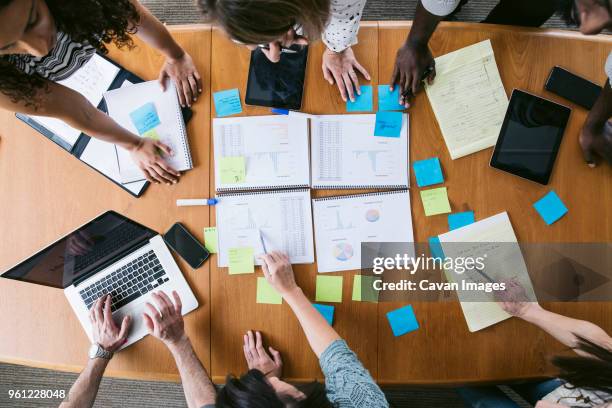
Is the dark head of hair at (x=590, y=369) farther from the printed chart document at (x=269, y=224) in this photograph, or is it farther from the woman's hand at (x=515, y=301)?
the printed chart document at (x=269, y=224)

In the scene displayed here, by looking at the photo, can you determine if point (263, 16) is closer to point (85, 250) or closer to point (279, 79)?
point (279, 79)

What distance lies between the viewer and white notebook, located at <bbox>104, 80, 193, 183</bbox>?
120 centimetres

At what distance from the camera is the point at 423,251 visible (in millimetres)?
1175

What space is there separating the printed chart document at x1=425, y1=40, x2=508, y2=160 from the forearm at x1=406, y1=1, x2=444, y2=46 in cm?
9

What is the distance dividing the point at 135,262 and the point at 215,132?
43 centimetres

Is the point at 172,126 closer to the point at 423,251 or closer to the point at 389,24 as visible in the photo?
the point at 389,24

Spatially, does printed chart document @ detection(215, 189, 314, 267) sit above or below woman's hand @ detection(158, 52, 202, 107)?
below

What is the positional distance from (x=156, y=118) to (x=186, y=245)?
37cm

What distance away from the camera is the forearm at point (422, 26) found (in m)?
1.08

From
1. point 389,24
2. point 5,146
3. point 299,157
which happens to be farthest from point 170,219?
point 389,24

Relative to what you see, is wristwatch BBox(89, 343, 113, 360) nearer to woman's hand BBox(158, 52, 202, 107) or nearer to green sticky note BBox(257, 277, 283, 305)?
green sticky note BBox(257, 277, 283, 305)

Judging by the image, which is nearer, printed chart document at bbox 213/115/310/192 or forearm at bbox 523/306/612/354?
forearm at bbox 523/306/612/354

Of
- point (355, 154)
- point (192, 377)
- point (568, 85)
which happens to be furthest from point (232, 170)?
point (568, 85)

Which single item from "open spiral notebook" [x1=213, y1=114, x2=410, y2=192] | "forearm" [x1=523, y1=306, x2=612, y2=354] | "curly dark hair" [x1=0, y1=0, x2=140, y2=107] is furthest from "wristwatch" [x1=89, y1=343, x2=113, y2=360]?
"forearm" [x1=523, y1=306, x2=612, y2=354]
